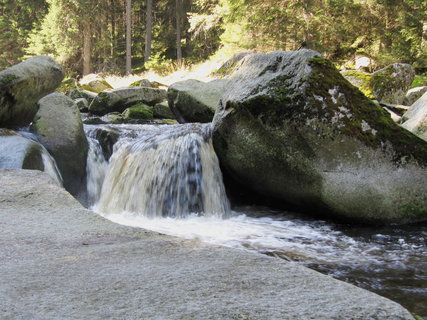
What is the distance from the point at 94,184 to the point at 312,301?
6415 mm

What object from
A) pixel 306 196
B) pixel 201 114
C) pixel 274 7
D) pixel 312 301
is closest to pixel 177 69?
pixel 274 7

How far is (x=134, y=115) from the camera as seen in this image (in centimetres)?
1288

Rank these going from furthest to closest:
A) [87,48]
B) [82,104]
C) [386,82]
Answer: [87,48], [82,104], [386,82]

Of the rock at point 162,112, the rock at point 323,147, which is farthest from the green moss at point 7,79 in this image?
the rock at point 162,112

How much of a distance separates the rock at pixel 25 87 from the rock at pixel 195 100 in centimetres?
352

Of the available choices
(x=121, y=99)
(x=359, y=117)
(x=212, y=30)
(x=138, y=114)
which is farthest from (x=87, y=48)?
(x=359, y=117)

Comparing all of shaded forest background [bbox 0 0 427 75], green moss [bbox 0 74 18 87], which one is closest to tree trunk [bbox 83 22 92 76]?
shaded forest background [bbox 0 0 427 75]

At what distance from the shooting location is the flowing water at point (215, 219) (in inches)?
148

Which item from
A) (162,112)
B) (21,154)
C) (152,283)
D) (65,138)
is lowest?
(152,283)

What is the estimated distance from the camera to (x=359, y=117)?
18.3ft

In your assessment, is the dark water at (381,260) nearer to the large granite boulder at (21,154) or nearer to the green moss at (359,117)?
the green moss at (359,117)

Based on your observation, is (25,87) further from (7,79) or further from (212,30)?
(212,30)

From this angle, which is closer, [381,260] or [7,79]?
[381,260]

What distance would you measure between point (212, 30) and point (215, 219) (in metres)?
26.4
